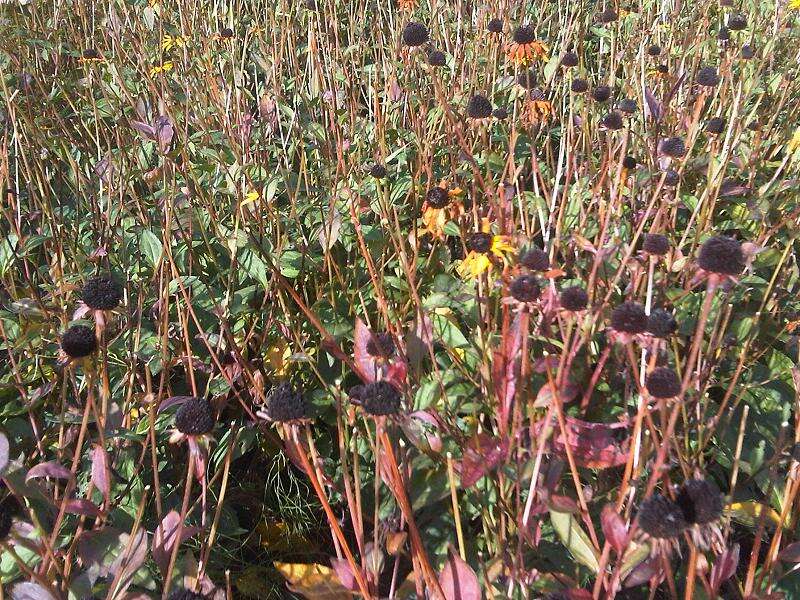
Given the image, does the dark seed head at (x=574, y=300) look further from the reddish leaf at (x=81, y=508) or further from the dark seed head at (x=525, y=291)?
the reddish leaf at (x=81, y=508)

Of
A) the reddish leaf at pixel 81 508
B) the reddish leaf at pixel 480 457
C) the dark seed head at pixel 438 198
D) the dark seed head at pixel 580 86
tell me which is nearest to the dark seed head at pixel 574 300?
the reddish leaf at pixel 480 457

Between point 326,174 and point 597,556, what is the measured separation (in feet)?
3.66

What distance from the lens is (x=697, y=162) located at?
169 cm

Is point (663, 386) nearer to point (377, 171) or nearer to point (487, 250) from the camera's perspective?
point (487, 250)

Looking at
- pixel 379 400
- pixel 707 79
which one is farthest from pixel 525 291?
pixel 707 79

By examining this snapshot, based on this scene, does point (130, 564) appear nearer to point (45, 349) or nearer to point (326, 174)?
point (45, 349)

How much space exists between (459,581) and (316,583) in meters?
0.21

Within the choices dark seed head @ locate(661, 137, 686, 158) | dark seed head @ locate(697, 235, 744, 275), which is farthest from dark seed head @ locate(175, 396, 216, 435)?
dark seed head @ locate(661, 137, 686, 158)

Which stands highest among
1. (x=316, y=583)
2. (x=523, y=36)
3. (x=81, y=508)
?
(x=523, y=36)

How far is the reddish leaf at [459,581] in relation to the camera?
888mm

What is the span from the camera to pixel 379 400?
0.81 m

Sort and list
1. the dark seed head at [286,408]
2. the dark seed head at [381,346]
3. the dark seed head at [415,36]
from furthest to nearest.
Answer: the dark seed head at [415,36], the dark seed head at [381,346], the dark seed head at [286,408]

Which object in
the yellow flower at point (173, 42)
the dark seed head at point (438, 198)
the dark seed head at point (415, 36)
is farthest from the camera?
the yellow flower at point (173, 42)

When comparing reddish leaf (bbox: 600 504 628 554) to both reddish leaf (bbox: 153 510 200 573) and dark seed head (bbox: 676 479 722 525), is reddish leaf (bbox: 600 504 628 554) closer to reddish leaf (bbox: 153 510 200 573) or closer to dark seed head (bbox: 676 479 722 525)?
dark seed head (bbox: 676 479 722 525)
